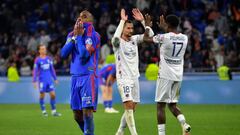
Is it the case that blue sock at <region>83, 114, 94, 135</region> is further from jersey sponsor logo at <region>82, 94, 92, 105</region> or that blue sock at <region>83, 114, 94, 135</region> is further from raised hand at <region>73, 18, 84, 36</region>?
raised hand at <region>73, 18, 84, 36</region>

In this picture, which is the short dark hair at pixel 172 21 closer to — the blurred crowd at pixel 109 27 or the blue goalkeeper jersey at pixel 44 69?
the blue goalkeeper jersey at pixel 44 69

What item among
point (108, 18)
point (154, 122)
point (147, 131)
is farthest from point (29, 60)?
point (147, 131)

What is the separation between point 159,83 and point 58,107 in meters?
13.7

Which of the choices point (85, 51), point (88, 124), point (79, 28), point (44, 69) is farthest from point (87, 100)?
point (44, 69)

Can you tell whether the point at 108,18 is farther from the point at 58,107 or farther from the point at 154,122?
the point at 154,122

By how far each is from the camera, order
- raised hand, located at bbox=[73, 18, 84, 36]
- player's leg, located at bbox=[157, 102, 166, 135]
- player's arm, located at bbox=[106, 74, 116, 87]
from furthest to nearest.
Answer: player's arm, located at bbox=[106, 74, 116, 87] → player's leg, located at bbox=[157, 102, 166, 135] → raised hand, located at bbox=[73, 18, 84, 36]

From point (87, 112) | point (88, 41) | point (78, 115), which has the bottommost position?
point (78, 115)

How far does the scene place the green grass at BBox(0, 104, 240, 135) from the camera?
1608cm

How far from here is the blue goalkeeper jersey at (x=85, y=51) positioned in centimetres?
1174

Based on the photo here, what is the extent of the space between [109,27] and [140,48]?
7.39ft

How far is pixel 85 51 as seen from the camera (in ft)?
38.4

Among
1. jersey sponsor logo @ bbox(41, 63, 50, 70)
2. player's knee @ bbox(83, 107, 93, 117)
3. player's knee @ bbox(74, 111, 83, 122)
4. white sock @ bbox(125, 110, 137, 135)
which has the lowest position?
white sock @ bbox(125, 110, 137, 135)

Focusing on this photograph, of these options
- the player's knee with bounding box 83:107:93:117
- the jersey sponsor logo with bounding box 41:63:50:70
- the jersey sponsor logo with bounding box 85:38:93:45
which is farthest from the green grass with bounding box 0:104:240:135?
the jersey sponsor logo with bounding box 85:38:93:45

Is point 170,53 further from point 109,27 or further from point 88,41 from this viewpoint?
point 109,27
